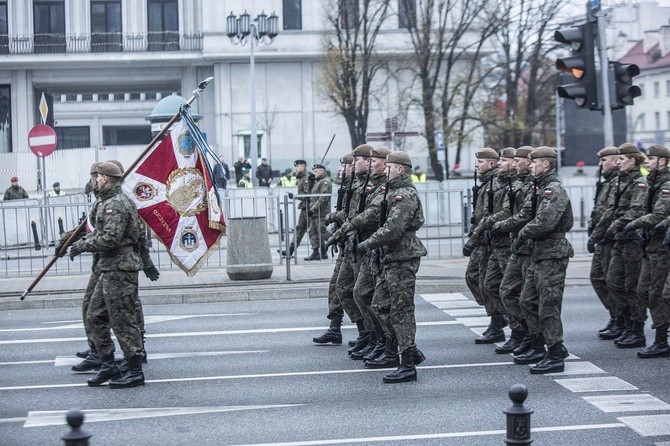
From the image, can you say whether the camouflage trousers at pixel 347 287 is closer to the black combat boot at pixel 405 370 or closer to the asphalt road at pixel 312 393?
the asphalt road at pixel 312 393

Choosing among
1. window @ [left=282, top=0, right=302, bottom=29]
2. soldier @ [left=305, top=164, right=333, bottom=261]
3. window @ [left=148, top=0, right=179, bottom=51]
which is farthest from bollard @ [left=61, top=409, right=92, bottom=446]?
window @ [left=148, top=0, right=179, bottom=51]

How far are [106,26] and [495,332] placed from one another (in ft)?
142

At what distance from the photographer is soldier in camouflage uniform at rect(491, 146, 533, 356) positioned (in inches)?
466

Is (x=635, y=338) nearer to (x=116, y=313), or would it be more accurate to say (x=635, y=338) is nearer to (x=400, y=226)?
(x=400, y=226)

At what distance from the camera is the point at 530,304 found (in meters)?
11.6

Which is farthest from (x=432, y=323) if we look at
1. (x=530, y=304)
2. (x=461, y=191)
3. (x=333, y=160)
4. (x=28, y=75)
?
(x=28, y=75)

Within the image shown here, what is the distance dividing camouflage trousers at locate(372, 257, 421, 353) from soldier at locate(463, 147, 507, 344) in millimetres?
2036

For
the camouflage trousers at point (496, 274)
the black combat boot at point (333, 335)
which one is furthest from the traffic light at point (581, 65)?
the black combat boot at point (333, 335)

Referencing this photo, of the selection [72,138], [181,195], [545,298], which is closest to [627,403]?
[545,298]

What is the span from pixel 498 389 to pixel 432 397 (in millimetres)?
651

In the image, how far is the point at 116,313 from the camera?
35.9 feet

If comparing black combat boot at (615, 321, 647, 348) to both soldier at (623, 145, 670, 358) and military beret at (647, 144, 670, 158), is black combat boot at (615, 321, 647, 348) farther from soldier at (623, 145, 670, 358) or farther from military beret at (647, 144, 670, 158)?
military beret at (647, 144, 670, 158)

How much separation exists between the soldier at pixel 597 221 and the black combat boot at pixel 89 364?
5.26m

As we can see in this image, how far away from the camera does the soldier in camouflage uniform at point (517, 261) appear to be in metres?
11.8
